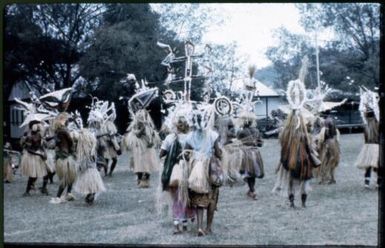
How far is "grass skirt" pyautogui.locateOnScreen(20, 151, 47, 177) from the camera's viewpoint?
9.55m

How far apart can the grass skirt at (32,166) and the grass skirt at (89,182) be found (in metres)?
0.60

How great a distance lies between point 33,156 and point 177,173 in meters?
2.63

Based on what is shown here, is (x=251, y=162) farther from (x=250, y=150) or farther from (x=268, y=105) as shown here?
(x=268, y=105)

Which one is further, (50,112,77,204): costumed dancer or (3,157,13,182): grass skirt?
(50,112,77,204): costumed dancer

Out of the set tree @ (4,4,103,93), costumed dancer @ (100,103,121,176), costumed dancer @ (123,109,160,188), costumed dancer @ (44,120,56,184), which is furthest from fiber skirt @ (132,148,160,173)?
tree @ (4,4,103,93)

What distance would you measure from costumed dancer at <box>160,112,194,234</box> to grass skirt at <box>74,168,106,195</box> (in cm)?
126

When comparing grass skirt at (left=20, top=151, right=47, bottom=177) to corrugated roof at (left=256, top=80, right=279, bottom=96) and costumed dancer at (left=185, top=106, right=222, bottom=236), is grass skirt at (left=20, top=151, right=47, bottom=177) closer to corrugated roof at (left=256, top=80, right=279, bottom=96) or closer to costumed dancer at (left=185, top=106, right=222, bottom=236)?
costumed dancer at (left=185, top=106, right=222, bottom=236)

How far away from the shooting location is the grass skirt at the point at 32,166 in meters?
9.55

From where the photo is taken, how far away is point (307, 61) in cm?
837

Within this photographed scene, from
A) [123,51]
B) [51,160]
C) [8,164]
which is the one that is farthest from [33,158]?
[123,51]

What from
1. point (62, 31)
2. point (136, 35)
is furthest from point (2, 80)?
point (136, 35)

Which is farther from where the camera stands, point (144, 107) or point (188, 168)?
point (144, 107)

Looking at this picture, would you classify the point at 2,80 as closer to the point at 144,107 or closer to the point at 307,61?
the point at 144,107

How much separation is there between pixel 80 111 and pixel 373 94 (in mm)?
3741
